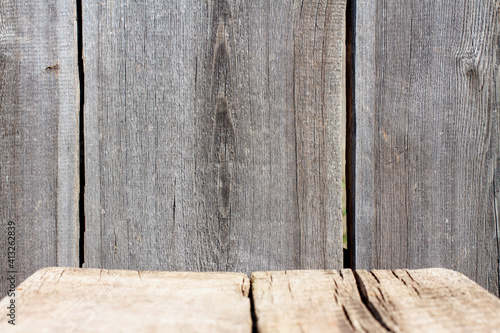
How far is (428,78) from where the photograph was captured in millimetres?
1493

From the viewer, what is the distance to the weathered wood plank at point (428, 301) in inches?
31.5

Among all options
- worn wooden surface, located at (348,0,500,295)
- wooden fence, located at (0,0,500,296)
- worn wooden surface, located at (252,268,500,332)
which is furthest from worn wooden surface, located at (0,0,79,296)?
worn wooden surface, located at (348,0,500,295)

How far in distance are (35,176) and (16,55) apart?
0.48 meters

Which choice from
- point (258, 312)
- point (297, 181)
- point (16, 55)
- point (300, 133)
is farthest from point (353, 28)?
point (16, 55)

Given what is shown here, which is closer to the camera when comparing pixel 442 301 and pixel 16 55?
pixel 442 301

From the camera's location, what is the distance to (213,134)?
148 cm

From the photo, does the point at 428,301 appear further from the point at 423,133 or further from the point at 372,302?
the point at 423,133

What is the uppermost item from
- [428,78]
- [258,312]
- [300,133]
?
[428,78]

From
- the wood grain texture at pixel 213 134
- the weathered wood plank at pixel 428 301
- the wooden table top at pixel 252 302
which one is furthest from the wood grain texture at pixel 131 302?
the wood grain texture at pixel 213 134

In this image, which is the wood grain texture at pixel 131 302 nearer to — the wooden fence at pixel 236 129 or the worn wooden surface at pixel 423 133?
the wooden fence at pixel 236 129

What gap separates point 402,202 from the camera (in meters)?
1.51

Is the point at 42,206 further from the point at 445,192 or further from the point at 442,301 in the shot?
the point at 445,192

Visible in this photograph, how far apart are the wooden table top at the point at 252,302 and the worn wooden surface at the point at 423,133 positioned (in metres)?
0.46

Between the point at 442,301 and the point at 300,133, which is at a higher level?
the point at 300,133
